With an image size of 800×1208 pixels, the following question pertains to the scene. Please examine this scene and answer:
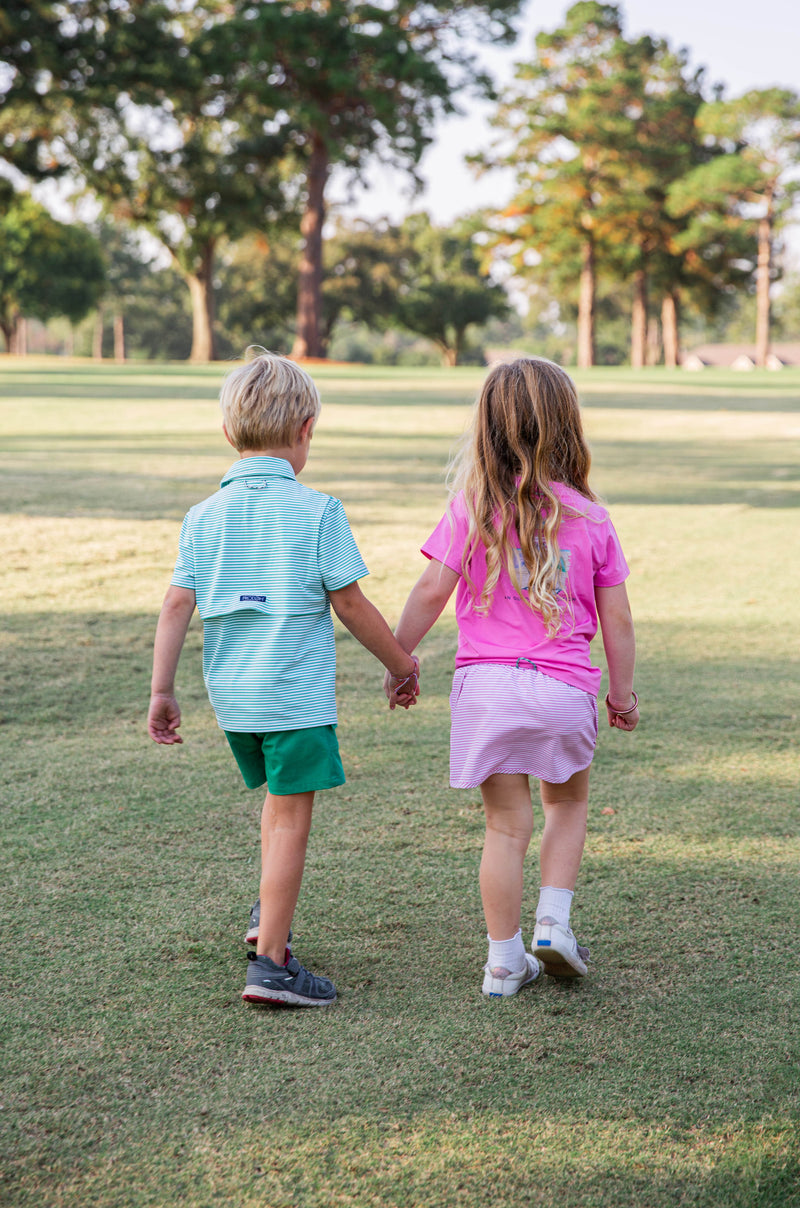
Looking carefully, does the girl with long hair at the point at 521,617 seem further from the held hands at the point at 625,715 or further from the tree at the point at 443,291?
the tree at the point at 443,291

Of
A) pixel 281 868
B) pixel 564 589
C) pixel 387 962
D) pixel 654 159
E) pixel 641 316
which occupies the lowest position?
pixel 387 962

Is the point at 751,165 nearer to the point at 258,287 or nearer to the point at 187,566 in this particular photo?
the point at 258,287

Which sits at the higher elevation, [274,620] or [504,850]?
[274,620]

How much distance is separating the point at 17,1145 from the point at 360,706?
2.81 metres

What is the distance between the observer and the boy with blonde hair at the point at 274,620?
7.94 feet

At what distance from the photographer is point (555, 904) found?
8.41 ft

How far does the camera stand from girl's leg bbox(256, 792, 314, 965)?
2.46m

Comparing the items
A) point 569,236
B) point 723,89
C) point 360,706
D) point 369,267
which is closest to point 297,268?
point 369,267

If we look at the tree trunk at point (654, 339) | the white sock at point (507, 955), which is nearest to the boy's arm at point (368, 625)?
the white sock at point (507, 955)

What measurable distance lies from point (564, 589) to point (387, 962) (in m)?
0.96

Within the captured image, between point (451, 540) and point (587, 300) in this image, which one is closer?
point (451, 540)

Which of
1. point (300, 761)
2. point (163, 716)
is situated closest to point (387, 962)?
point (300, 761)

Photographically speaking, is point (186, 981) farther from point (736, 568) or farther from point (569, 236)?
point (569, 236)

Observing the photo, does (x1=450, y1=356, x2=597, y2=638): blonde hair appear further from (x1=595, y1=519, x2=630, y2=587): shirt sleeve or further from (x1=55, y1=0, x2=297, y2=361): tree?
(x1=55, y1=0, x2=297, y2=361): tree
